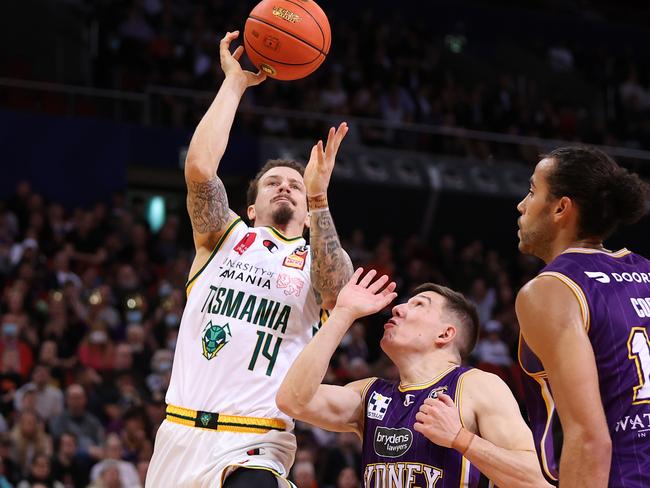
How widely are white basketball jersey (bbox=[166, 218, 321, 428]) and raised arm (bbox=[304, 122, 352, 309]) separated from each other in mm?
155

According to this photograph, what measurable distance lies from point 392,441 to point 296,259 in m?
1.31

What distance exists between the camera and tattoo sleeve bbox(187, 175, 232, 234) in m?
5.47

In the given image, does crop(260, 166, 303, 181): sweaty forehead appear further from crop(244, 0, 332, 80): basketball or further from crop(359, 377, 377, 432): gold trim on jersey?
crop(359, 377, 377, 432): gold trim on jersey

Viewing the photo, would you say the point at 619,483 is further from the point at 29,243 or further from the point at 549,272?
the point at 29,243

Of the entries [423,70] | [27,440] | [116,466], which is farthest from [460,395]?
[423,70]

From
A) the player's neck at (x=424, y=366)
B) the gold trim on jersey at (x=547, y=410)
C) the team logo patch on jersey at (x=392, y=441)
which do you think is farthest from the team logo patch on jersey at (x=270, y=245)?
the gold trim on jersey at (x=547, y=410)

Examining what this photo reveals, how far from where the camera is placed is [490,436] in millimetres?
4438

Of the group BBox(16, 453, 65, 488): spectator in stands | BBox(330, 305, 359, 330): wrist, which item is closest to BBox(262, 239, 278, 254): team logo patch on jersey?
BBox(330, 305, 359, 330): wrist

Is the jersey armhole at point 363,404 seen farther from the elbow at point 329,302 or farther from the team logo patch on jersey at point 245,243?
the team logo patch on jersey at point 245,243

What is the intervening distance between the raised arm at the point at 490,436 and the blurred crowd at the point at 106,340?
657 centimetres

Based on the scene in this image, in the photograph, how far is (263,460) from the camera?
5105 millimetres

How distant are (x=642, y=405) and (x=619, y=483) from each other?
0.27 metres

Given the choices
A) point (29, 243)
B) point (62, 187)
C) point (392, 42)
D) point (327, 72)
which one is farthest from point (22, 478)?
point (392, 42)

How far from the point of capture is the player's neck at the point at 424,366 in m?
4.93
